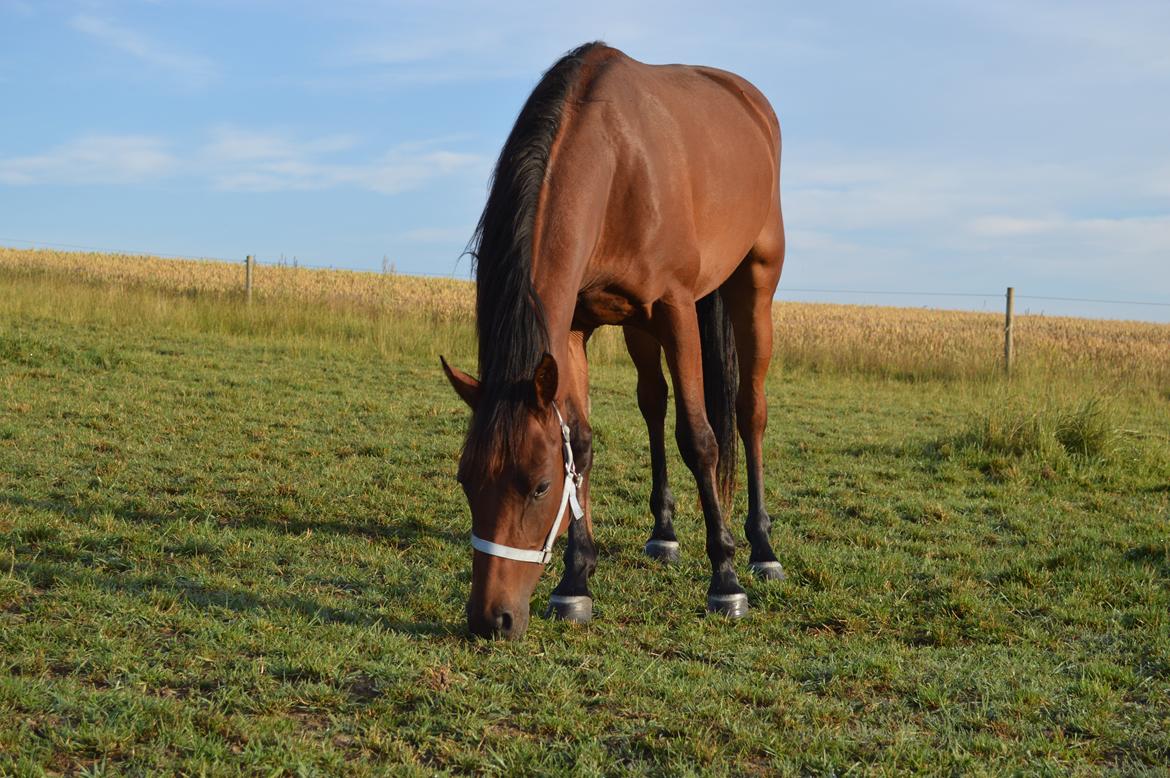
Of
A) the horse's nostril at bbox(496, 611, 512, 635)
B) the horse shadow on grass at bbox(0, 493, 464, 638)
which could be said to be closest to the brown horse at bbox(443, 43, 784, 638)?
the horse's nostril at bbox(496, 611, 512, 635)

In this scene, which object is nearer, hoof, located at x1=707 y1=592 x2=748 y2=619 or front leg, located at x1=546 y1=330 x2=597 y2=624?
front leg, located at x1=546 y1=330 x2=597 y2=624

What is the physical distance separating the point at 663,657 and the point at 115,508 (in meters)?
3.35

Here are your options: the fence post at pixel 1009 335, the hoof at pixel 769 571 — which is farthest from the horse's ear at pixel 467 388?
the fence post at pixel 1009 335

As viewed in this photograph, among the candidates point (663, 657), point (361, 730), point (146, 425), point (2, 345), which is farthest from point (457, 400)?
point (361, 730)

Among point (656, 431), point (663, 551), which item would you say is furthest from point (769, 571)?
point (656, 431)

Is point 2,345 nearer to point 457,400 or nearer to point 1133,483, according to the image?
point 457,400

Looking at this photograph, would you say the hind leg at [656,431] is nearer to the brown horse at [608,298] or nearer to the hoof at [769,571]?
the brown horse at [608,298]

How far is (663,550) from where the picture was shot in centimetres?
488

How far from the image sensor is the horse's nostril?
10.6 feet

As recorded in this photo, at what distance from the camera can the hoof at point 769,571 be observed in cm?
457

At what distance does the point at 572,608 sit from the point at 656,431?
1.56 m

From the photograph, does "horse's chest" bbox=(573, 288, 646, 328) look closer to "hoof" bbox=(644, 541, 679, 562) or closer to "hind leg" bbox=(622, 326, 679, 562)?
"hind leg" bbox=(622, 326, 679, 562)

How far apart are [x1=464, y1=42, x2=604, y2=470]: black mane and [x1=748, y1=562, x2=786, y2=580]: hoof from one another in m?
A: 1.96

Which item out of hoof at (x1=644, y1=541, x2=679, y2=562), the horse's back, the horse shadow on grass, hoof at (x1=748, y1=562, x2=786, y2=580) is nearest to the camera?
the horse shadow on grass
